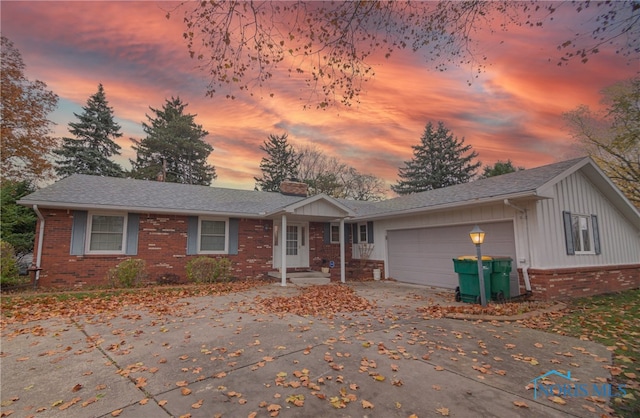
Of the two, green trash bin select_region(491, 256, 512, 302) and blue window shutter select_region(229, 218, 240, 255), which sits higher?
blue window shutter select_region(229, 218, 240, 255)

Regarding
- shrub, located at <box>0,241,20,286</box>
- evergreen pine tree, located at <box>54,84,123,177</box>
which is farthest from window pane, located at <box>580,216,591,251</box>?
evergreen pine tree, located at <box>54,84,123,177</box>

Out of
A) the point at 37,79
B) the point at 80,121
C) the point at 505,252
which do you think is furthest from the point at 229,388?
the point at 80,121

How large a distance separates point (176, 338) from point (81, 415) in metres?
2.22

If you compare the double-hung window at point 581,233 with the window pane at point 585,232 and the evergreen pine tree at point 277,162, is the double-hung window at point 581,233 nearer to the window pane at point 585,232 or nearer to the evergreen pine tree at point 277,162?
the window pane at point 585,232

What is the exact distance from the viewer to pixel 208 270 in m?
11.4

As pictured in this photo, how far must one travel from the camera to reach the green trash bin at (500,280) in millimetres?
8102

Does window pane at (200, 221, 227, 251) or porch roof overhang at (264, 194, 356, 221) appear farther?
window pane at (200, 221, 227, 251)

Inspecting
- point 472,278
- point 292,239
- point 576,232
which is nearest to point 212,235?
point 292,239

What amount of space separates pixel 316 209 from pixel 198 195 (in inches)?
232

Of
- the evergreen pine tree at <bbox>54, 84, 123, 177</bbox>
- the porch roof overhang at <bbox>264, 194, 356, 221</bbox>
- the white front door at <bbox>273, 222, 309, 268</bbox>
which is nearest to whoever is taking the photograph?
the porch roof overhang at <bbox>264, 194, 356, 221</bbox>

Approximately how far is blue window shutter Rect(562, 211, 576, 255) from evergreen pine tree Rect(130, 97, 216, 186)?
30066mm

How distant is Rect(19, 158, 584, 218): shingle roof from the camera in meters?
9.47

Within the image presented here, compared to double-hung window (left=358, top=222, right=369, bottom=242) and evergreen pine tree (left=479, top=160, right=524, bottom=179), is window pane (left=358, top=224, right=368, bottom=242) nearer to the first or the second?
double-hung window (left=358, top=222, right=369, bottom=242)

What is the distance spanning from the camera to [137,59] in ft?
24.9
